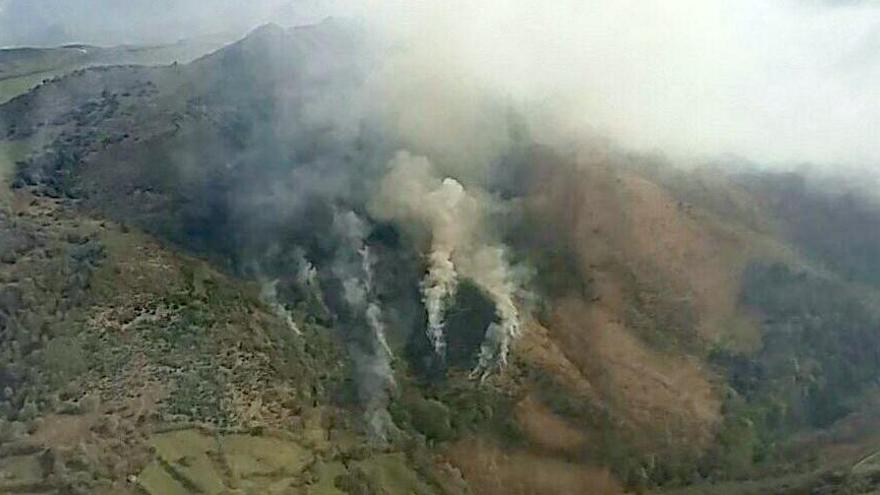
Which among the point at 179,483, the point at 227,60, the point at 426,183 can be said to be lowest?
the point at 179,483

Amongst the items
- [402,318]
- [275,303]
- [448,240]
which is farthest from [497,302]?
[275,303]

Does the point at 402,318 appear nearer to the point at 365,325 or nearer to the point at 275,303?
the point at 365,325

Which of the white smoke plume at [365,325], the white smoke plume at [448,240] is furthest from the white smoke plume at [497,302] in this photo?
the white smoke plume at [365,325]

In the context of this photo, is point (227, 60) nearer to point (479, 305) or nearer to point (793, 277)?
point (479, 305)

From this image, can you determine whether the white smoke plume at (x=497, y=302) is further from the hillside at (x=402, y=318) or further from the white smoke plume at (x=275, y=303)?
the white smoke plume at (x=275, y=303)

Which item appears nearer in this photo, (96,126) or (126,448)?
(126,448)

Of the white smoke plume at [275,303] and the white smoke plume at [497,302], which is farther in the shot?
the white smoke plume at [275,303]

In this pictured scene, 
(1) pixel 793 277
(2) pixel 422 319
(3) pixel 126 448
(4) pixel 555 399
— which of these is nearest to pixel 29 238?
(3) pixel 126 448
